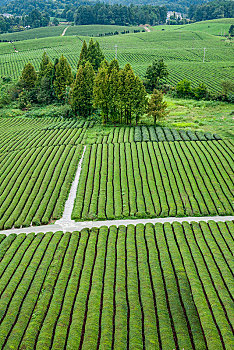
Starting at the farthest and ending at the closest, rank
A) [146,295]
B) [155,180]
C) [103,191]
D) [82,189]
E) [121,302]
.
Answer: [155,180], [82,189], [103,191], [146,295], [121,302]

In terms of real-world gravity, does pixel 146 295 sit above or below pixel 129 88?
below

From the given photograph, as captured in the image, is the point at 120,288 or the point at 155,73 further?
the point at 155,73

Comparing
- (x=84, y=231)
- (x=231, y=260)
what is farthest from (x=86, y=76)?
(x=231, y=260)

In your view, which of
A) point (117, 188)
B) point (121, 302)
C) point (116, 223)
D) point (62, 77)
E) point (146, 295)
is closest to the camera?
point (121, 302)

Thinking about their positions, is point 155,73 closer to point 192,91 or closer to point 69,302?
point 192,91

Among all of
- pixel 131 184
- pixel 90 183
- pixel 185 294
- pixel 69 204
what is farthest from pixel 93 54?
pixel 185 294

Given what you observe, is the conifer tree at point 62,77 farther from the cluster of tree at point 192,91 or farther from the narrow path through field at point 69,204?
the narrow path through field at point 69,204

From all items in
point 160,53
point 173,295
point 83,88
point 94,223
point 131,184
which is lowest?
point 94,223
